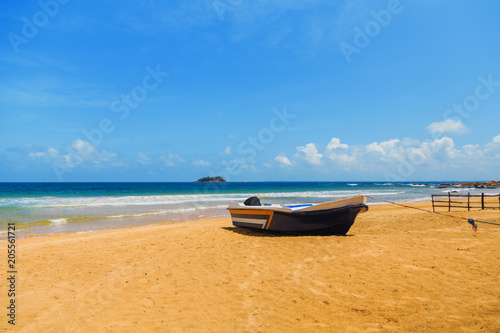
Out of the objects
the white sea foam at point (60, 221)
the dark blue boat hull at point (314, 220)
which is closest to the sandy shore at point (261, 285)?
the dark blue boat hull at point (314, 220)

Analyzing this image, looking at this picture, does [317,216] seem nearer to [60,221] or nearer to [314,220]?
[314,220]

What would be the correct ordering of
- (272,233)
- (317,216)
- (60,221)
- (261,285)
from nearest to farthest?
(261,285), (317,216), (272,233), (60,221)

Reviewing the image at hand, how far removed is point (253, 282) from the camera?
5652mm

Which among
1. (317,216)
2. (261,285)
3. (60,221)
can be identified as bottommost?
(60,221)

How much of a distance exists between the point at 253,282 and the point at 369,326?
2.34m

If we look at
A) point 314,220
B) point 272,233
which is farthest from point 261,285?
point 272,233

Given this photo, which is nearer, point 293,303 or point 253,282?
point 293,303

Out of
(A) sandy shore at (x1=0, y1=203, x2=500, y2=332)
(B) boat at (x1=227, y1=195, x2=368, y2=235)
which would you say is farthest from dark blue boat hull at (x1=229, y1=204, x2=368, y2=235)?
(A) sandy shore at (x1=0, y1=203, x2=500, y2=332)

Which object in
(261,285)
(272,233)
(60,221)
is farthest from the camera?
(60,221)

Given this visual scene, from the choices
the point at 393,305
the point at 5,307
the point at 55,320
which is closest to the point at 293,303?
the point at 393,305

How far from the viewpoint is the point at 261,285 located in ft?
18.0

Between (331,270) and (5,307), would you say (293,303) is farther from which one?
(5,307)

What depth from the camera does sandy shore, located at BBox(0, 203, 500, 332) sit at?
4152 millimetres

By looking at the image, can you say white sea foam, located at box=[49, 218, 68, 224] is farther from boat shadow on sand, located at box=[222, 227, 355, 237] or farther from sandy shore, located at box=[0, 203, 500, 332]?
boat shadow on sand, located at box=[222, 227, 355, 237]
